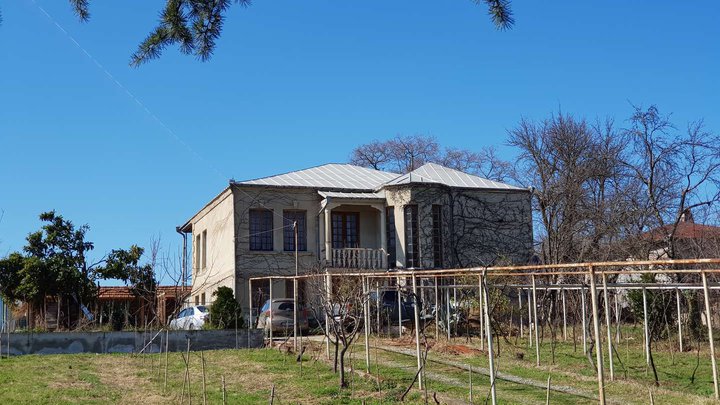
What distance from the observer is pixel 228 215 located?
116ft

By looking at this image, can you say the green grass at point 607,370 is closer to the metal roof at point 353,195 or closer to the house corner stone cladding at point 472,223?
the house corner stone cladding at point 472,223

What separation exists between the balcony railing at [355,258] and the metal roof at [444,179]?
3.34m

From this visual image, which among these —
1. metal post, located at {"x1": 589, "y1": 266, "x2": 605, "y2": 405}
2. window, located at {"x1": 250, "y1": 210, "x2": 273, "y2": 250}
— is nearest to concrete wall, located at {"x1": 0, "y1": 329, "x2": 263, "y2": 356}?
window, located at {"x1": 250, "y1": 210, "x2": 273, "y2": 250}

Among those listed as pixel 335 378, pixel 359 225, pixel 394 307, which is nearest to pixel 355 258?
pixel 359 225

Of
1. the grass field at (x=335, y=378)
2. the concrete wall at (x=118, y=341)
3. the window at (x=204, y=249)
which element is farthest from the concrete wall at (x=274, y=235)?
the grass field at (x=335, y=378)

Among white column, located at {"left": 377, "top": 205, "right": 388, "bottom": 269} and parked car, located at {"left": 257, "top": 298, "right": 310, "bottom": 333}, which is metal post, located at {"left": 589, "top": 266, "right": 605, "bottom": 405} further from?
white column, located at {"left": 377, "top": 205, "right": 388, "bottom": 269}

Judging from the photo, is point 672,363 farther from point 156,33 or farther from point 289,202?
point 289,202

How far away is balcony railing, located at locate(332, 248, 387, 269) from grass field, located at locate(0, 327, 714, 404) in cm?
1212

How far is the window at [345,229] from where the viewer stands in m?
36.3

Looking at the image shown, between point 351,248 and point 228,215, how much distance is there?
5.69 metres

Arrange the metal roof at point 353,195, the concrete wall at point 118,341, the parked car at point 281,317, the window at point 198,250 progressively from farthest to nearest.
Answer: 1. the window at point 198,250
2. the metal roof at point 353,195
3. the parked car at point 281,317
4. the concrete wall at point 118,341

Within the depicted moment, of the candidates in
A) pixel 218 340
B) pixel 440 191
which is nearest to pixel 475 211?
pixel 440 191

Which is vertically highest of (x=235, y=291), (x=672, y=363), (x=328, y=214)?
(x=328, y=214)

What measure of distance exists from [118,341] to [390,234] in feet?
49.6
